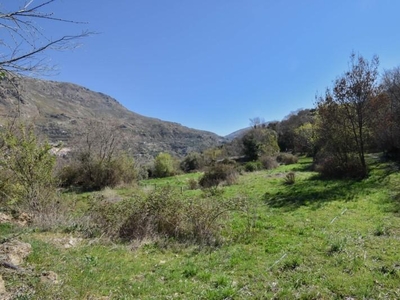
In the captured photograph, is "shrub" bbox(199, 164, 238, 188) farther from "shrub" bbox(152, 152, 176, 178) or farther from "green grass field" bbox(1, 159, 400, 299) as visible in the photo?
"shrub" bbox(152, 152, 176, 178)

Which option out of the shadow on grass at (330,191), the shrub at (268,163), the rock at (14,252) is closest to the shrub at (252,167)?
the shrub at (268,163)

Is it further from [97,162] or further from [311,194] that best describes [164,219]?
[97,162]

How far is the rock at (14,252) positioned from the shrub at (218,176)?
50.9 feet

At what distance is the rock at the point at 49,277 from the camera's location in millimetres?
4871

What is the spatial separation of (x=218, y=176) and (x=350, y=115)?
10.2m

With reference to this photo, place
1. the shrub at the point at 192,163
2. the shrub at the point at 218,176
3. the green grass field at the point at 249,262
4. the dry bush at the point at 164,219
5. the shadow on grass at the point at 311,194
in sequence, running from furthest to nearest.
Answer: the shrub at the point at 192,163 < the shrub at the point at 218,176 < the shadow on grass at the point at 311,194 < the dry bush at the point at 164,219 < the green grass field at the point at 249,262

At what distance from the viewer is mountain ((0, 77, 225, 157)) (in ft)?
11.3

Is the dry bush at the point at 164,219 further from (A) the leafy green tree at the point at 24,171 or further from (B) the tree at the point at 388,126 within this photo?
(B) the tree at the point at 388,126

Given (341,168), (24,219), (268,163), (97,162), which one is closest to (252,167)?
(268,163)

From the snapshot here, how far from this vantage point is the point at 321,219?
9.56 m

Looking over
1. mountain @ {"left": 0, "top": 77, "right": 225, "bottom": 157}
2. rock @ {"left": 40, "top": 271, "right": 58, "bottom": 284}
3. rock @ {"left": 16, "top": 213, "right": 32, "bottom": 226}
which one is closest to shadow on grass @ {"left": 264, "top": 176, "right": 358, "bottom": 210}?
rock @ {"left": 40, "top": 271, "right": 58, "bottom": 284}

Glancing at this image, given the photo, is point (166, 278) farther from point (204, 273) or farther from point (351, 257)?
point (351, 257)

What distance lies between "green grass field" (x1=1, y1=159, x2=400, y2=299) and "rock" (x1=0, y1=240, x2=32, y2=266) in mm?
181

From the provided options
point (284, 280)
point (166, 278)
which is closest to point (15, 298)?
point (166, 278)
